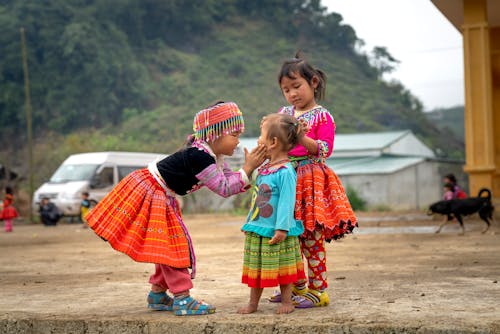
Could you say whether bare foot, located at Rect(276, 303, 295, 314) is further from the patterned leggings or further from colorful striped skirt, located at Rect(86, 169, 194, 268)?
colorful striped skirt, located at Rect(86, 169, 194, 268)

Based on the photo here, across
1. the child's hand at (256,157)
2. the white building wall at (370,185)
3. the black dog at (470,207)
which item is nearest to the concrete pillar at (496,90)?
the black dog at (470,207)

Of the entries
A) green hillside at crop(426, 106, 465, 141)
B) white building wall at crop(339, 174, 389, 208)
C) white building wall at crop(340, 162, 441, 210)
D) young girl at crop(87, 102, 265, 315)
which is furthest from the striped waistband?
green hillside at crop(426, 106, 465, 141)

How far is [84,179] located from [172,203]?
18.7m

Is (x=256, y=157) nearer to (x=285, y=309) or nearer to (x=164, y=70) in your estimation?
(x=285, y=309)

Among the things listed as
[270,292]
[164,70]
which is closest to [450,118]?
[164,70]

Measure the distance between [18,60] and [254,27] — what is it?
78.6 ft

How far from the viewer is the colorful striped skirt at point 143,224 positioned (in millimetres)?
4262

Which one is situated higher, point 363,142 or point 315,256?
point 363,142

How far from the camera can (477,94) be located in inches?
531

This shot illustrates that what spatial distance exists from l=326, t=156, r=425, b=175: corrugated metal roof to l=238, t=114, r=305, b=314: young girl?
2629cm

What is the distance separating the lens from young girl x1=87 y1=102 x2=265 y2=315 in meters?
4.27

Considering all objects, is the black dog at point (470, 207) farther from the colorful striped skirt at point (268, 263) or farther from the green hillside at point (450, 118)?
the green hillside at point (450, 118)

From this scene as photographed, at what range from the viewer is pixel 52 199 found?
22.2m

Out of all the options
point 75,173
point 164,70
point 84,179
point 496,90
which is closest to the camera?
point 496,90
